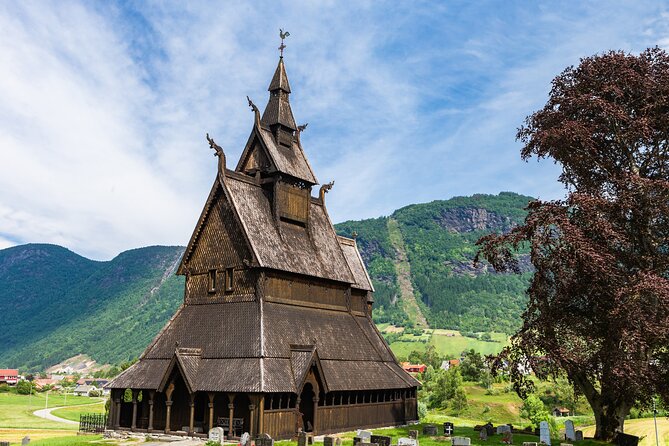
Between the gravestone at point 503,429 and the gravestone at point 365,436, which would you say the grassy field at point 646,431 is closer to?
the gravestone at point 503,429

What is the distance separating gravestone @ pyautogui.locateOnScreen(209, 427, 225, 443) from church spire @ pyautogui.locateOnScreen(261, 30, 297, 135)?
22760 millimetres

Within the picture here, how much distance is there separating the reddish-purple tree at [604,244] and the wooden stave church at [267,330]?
1241 centimetres

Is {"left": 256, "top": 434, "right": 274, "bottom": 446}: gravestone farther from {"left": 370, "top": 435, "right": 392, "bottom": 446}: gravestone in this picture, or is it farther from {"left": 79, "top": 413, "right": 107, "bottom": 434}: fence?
{"left": 79, "top": 413, "right": 107, "bottom": 434}: fence

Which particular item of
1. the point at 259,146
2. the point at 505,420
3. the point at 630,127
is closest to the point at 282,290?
the point at 259,146

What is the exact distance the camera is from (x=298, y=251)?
149 ft

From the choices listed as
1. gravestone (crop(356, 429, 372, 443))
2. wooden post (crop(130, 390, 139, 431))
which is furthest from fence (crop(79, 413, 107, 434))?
gravestone (crop(356, 429, 372, 443))

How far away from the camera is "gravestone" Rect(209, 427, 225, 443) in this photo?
3353 centimetres

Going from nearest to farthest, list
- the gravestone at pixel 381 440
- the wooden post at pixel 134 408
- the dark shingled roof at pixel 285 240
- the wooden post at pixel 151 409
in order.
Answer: the gravestone at pixel 381 440
the wooden post at pixel 151 409
the wooden post at pixel 134 408
the dark shingled roof at pixel 285 240

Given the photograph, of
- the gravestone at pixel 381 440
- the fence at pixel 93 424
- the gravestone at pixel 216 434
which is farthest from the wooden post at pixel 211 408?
the fence at pixel 93 424

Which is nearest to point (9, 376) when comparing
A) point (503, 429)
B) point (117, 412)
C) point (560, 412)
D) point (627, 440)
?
point (560, 412)

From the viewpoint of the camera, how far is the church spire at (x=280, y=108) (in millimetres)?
49250

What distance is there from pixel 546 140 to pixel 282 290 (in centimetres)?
1886

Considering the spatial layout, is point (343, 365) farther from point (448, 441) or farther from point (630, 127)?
point (630, 127)

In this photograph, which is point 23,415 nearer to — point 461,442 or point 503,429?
point 503,429
